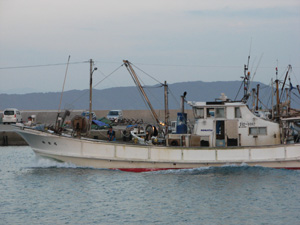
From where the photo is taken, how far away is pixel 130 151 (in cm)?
3080

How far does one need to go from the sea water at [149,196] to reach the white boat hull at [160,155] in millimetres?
484

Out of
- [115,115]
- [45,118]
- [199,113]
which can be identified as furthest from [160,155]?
[45,118]

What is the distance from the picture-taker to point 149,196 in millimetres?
26453

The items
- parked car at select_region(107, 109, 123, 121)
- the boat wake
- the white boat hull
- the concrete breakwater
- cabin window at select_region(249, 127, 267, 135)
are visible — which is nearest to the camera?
the white boat hull

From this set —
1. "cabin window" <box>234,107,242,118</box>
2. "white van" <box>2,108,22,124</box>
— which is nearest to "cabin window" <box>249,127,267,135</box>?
"cabin window" <box>234,107,242,118</box>

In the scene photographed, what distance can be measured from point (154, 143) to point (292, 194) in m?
8.95

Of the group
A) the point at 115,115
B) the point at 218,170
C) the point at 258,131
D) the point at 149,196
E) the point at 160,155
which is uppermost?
the point at 115,115

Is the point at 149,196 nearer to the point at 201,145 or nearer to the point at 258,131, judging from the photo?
the point at 201,145

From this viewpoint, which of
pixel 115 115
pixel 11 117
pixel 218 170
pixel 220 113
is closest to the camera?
pixel 218 170

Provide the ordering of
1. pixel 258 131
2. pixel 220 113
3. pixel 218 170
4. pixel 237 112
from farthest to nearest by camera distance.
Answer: pixel 220 113
pixel 237 112
pixel 258 131
pixel 218 170

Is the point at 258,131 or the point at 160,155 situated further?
the point at 258,131

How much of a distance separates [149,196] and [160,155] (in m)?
4.49

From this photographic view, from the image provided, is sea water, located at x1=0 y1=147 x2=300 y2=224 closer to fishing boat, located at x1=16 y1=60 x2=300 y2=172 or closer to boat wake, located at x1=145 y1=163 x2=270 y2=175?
boat wake, located at x1=145 y1=163 x2=270 y2=175

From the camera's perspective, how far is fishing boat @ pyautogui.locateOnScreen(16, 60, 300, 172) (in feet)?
99.6
